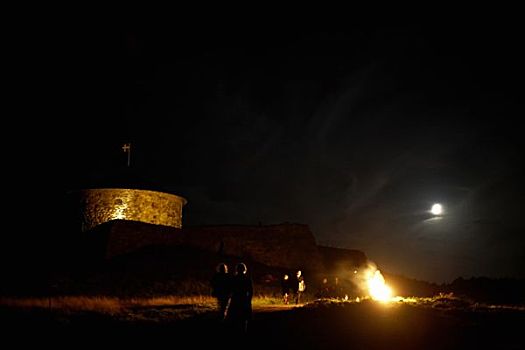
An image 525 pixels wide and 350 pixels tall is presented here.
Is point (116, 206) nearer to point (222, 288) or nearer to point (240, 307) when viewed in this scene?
point (222, 288)

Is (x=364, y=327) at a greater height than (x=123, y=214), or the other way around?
(x=123, y=214)

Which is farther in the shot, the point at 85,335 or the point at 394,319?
the point at 394,319

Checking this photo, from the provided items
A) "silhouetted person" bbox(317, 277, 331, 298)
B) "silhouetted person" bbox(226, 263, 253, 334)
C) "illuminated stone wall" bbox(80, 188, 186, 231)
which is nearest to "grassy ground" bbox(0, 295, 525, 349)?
"silhouetted person" bbox(226, 263, 253, 334)

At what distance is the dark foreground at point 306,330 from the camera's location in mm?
11523

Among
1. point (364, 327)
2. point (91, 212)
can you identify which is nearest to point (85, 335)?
point (364, 327)

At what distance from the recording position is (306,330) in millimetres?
12977

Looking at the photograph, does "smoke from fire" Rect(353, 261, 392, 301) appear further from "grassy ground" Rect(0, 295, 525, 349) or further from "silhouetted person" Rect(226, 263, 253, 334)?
"silhouetted person" Rect(226, 263, 253, 334)

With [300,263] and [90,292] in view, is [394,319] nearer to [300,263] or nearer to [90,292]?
[90,292]

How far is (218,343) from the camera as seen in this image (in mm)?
11477

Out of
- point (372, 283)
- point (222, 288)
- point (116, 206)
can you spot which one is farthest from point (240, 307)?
point (116, 206)

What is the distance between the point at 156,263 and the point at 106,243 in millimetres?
4443

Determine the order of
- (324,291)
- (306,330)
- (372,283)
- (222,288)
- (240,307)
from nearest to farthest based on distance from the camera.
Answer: (240,307)
(222,288)
(306,330)
(372,283)
(324,291)

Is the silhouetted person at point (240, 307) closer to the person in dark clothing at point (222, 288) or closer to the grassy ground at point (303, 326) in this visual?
the grassy ground at point (303, 326)

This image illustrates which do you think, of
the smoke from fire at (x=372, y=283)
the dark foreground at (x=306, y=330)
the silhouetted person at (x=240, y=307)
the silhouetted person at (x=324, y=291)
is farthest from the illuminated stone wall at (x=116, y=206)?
the silhouetted person at (x=240, y=307)
